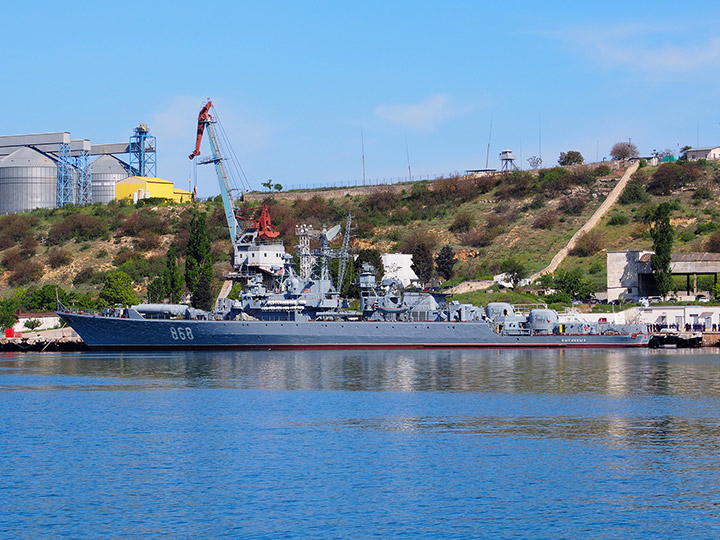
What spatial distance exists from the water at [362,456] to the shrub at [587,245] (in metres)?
43.9

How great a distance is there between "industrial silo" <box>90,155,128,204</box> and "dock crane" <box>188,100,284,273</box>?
40.0 metres

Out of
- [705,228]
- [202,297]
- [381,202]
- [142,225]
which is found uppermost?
[381,202]

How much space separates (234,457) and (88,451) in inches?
172

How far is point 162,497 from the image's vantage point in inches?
816

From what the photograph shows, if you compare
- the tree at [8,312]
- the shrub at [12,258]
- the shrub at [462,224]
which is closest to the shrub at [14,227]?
the shrub at [12,258]

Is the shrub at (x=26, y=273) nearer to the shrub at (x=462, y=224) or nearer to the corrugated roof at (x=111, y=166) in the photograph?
the corrugated roof at (x=111, y=166)

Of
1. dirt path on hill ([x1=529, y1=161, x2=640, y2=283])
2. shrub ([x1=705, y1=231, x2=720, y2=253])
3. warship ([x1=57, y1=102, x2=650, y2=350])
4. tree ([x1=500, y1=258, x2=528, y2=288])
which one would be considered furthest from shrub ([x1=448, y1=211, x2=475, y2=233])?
warship ([x1=57, y1=102, x2=650, y2=350])

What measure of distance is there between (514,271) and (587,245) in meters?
12.7

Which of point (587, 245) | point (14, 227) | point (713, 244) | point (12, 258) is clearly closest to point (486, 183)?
point (587, 245)

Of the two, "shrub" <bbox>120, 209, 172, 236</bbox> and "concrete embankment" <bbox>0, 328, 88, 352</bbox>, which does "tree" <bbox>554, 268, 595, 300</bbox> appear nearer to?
"concrete embankment" <bbox>0, 328, 88, 352</bbox>

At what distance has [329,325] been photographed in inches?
2456

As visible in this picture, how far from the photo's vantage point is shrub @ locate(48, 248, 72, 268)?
99.4 m

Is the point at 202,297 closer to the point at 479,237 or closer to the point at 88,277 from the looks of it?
the point at 88,277

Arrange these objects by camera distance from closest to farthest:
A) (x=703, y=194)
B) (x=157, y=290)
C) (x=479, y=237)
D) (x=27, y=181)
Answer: (x=157, y=290), (x=703, y=194), (x=479, y=237), (x=27, y=181)
